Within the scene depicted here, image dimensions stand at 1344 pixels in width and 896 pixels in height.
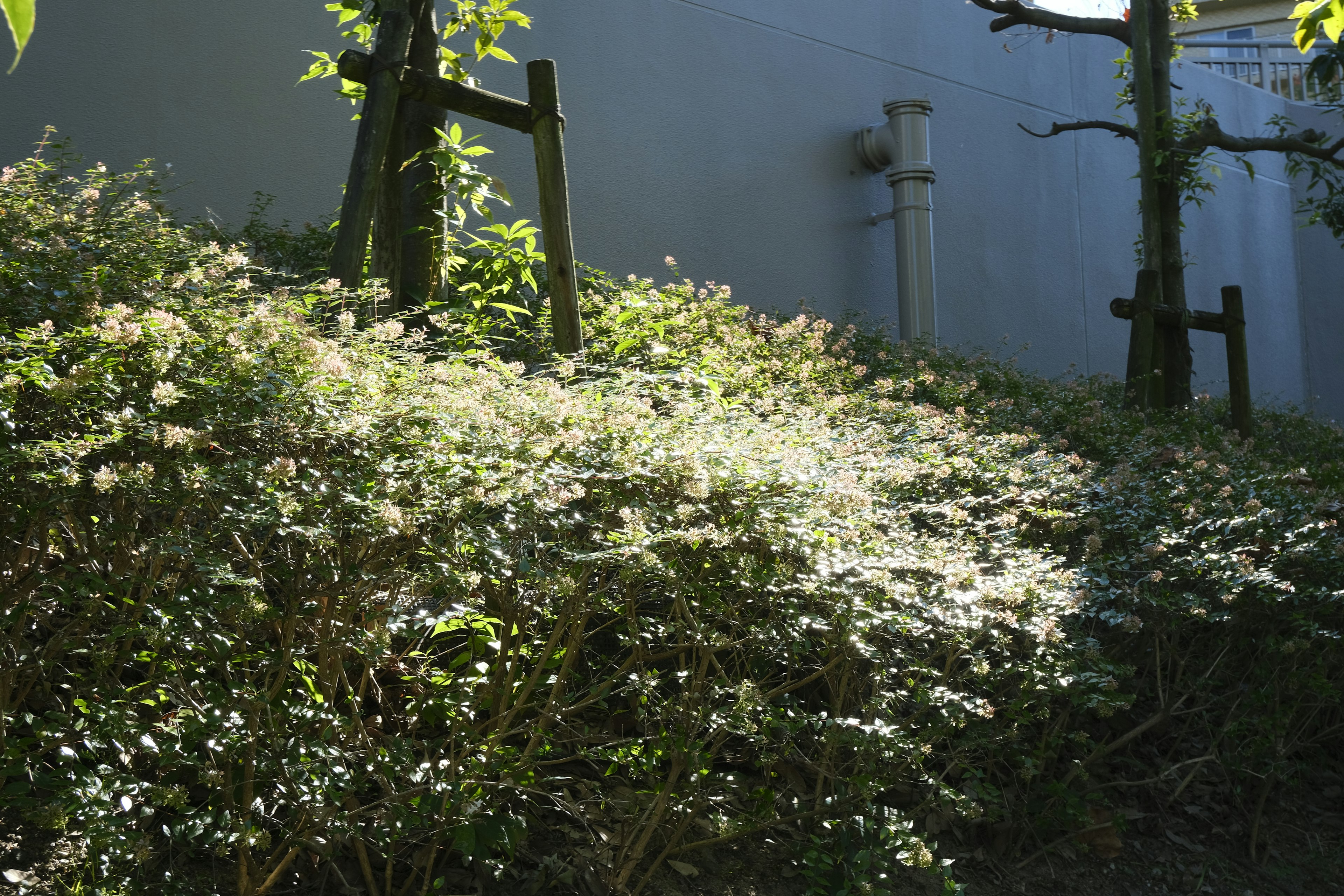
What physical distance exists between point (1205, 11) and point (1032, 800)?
26593 millimetres

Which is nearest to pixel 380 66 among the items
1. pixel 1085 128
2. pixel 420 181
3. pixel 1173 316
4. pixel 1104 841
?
pixel 420 181

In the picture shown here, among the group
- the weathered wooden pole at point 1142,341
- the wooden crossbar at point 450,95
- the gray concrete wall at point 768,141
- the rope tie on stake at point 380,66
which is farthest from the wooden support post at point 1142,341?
the rope tie on stake at point 380,66

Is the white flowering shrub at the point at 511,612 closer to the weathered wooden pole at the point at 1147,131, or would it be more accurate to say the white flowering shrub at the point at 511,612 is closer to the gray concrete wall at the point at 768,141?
the gray concrete wall at the point at 768,141

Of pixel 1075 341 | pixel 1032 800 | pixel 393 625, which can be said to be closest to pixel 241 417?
pixel 393 625

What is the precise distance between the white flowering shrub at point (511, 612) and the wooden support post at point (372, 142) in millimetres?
826

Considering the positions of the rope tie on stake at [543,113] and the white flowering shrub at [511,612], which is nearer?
the white flowering shrub at [511,612]

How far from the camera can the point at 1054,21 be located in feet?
30.8

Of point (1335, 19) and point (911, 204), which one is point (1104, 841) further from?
point (911, 204)

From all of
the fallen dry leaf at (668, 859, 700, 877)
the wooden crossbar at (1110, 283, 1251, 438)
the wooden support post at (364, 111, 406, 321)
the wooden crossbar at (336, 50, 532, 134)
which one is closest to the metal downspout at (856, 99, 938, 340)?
the wooden crossbar at (1110, 283, 1251, 438)

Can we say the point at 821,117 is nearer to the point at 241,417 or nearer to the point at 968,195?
the point at 968,195

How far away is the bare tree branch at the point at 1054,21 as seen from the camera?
927 cm

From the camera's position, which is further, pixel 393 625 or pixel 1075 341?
pixel 1075 341

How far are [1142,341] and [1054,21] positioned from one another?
10.9ft

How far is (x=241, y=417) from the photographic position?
232 cm
